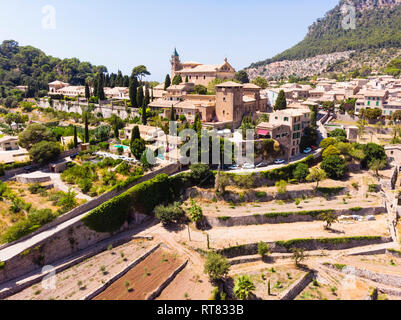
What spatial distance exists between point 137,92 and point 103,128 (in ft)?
41.3

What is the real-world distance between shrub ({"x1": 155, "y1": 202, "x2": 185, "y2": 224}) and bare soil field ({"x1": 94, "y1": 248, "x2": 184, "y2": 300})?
397 centimetres

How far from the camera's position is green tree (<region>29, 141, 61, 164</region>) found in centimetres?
3862

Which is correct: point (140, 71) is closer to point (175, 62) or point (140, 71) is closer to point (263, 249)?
point (175, 62)

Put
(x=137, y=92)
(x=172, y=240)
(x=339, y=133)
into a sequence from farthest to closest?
(x=137, y=92), (x=339, y=133), (x=172, y=240)

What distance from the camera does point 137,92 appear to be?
200 ft

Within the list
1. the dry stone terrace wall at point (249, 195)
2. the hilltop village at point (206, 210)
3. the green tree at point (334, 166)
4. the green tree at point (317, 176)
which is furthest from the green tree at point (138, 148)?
the green tree at point (334, 166)

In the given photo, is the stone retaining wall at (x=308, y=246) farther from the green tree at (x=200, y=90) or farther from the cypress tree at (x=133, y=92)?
the cypress tree at (x=133, y=92)

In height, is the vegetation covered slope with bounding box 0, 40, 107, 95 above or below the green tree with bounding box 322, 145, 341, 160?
above

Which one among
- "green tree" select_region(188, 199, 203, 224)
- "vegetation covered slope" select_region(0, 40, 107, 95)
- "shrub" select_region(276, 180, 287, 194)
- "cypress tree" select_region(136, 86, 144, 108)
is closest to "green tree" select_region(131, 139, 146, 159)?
"green tree" select_region(188, 199, 203, 224)

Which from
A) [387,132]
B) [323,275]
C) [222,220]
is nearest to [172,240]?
[222,220]

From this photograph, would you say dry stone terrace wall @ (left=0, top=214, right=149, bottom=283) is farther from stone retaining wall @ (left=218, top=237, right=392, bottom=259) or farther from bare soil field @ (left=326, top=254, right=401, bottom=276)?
bare soil field @ (left=326, top=254, right=401, bottom=276)

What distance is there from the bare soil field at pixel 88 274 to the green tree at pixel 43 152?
59.6 ft

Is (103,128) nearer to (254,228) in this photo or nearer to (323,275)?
(254,228)

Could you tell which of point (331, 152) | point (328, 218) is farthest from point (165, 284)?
point (331, 152)
